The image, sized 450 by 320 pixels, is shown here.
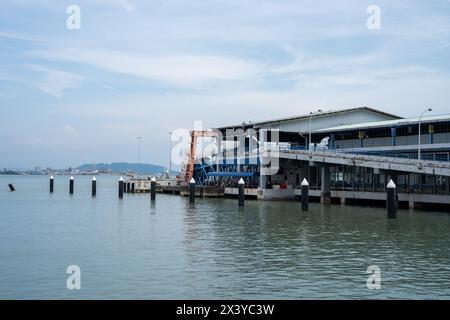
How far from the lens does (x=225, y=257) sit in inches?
1179

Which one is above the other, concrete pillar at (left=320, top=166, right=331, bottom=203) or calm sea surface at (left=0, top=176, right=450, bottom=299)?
concrete pillar at (left=320, top=166, right=331, bottom=203)

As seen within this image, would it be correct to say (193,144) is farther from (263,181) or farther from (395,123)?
(395,123)

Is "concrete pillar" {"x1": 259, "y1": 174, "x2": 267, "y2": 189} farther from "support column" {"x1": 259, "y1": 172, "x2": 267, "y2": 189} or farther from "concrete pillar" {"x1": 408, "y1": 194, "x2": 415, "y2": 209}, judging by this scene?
"concrete pillar" {"x1": 408, "y1": 194, "x2": 415, "y2": 209}

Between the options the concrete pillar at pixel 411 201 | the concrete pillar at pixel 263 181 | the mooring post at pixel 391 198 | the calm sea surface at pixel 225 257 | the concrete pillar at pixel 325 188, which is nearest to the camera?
the calm sea surface at pixel 225 257

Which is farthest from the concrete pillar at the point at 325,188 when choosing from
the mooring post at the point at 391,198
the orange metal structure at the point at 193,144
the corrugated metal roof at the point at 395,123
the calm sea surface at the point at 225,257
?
the orange metal structure at the point at 193,144

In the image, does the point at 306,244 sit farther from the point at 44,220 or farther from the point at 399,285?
the point at 44,220

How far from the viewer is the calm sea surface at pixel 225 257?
22562mm

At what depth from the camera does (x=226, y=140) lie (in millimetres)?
101062

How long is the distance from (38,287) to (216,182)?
7441 centimetres

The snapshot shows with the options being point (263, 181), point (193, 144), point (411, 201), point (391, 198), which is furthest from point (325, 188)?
point (193, 144)

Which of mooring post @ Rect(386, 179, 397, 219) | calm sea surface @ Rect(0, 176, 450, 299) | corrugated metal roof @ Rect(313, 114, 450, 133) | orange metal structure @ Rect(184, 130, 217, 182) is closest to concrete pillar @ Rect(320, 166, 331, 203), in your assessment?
corrugated metal roof @ Rect(313, 114, 450, 133)

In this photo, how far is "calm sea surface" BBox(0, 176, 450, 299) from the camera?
22562 millimetres

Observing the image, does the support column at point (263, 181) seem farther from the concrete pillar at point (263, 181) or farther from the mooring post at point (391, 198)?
the mooring post at point (391, 198)
